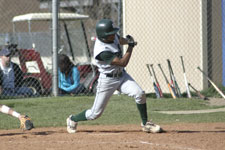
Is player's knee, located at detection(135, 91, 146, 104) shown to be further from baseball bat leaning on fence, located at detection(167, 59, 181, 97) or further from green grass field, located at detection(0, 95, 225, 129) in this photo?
baseball bat leaning on fence, located at detection(167, 59, 181, 97)

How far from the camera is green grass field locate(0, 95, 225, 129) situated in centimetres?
879

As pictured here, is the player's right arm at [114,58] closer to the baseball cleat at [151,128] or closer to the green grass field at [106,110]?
the baseball cleat at [151,128]

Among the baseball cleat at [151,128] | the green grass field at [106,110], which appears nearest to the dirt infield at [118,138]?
the baseball cleat at [151,128]

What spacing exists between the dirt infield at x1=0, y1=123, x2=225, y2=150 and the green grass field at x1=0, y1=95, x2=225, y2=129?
2.67 ft

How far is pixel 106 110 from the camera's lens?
10352 millimetres

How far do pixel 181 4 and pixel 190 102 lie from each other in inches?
138

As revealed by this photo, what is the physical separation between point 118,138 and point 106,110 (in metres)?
3.78

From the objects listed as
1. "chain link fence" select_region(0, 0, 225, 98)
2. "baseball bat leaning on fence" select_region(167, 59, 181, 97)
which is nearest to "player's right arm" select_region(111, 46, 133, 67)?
"baseball bat leaning on fence" select_region(167, 59, 181, 97)

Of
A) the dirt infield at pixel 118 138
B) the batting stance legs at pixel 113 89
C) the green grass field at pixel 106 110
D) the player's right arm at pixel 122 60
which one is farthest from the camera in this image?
the green grass field at pixel 106 110

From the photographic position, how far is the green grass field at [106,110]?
8.79 metres

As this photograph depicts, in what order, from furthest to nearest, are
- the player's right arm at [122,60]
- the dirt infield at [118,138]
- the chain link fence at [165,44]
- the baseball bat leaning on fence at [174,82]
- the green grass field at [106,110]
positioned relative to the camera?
the chain link fence at [165,44]
the baseball bat leaning on fence at [174,82]
the green grass field at [106,110]
the player's right arm at [122,60]
the dirt infield at [118,138]

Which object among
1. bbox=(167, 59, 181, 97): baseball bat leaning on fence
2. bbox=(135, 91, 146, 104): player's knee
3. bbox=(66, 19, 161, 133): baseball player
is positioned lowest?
bbox=(167, 59, 181, 97): baseball bat leaning on fence

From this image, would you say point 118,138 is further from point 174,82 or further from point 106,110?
point 174,82

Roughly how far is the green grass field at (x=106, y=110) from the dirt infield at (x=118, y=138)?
813 mm
